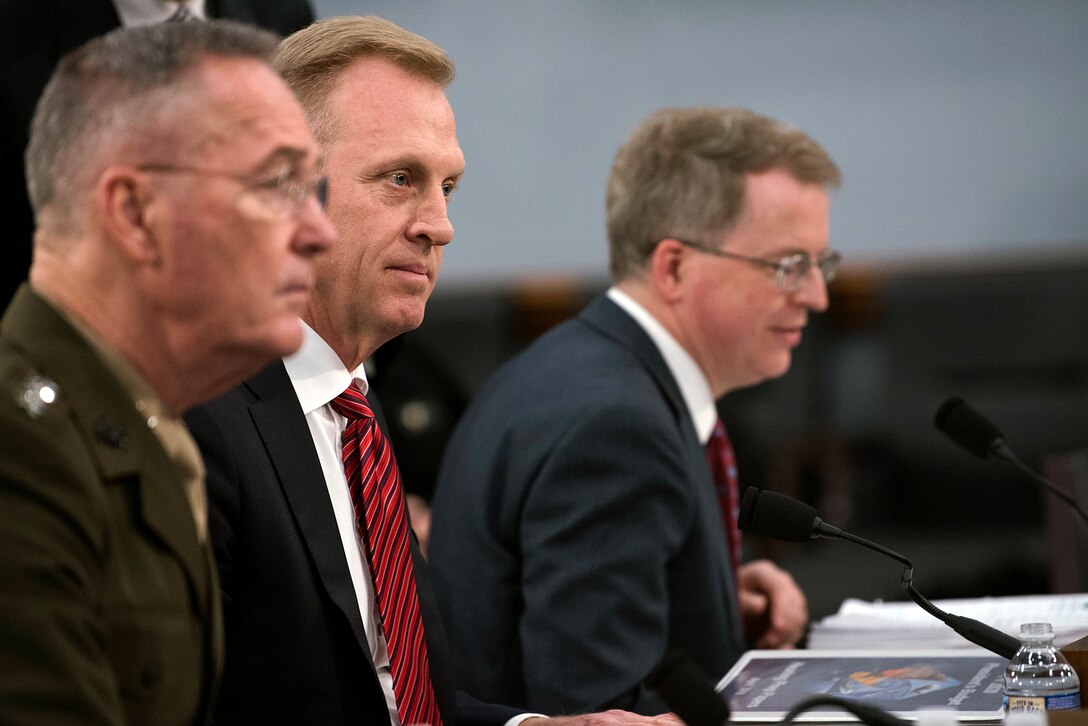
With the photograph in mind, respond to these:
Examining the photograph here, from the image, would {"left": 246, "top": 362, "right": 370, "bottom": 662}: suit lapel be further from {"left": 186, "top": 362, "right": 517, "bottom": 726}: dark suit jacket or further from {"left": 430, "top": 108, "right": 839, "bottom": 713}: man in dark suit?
{"left": 430, "top": 108, "right": 839, "bottom": 713}: man in dark suit

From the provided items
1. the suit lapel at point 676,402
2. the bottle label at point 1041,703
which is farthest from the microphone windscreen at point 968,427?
the bottle label at point 1041,703

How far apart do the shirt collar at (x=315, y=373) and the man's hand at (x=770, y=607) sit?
1018mm

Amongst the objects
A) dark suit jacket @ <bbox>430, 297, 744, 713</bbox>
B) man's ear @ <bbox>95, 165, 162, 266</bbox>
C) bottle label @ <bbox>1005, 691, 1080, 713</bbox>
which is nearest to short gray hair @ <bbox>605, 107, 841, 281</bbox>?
dark suit jacket @ <bbox>430, 297, 744, 713</bbox>

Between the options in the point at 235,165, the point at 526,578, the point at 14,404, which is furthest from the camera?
the point at 526,578

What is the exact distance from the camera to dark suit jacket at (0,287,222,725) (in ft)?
3.03

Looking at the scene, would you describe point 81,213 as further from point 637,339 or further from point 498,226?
point 498,226

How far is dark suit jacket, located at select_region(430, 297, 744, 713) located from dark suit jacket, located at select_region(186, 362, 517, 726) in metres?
0.52

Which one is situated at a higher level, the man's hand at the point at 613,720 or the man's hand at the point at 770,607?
the man's hand at the point at 613,720

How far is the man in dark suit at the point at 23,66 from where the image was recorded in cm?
210

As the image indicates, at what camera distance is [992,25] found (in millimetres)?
4559

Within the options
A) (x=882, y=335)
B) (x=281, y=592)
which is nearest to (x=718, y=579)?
(x=281, y=592)

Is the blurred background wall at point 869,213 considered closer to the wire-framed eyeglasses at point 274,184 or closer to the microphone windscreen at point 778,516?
the microphone windscreen at point 778,516

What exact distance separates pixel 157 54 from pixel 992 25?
3962mm

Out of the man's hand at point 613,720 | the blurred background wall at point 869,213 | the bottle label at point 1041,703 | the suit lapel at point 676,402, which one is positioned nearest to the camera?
the bottle label at point 1041,703
